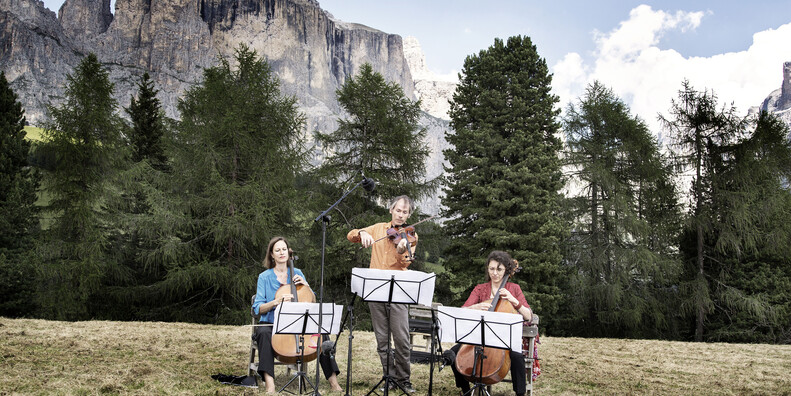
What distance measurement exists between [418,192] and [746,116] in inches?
463

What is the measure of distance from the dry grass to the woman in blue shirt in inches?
7.9

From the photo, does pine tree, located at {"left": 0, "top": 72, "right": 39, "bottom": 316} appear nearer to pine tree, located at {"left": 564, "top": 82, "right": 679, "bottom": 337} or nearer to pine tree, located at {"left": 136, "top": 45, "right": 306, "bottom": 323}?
pine tree, located at {"left": 136, "top": 45, "right": 306, "bottom": 323}

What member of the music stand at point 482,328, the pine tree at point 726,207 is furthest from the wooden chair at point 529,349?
the pine tree at point 726,207

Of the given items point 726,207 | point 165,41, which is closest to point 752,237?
point 726,207

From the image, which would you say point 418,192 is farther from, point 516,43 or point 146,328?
point 146,328

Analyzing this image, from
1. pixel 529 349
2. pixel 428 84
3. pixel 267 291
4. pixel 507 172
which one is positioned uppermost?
pixel 428 84

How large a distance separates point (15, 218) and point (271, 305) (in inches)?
627

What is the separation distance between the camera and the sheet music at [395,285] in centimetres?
389

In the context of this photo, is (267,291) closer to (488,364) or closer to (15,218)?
(488,364)

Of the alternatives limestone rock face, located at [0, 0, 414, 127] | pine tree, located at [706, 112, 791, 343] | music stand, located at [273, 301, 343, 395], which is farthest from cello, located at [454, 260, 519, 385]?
limestone rock face, located at [0, 0, 414, 127]

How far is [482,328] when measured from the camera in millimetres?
3828

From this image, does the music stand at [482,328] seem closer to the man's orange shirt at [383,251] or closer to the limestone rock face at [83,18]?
the man's orange shirt at [383,251]

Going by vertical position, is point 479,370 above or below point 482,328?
below

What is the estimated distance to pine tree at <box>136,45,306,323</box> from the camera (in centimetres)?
1323
